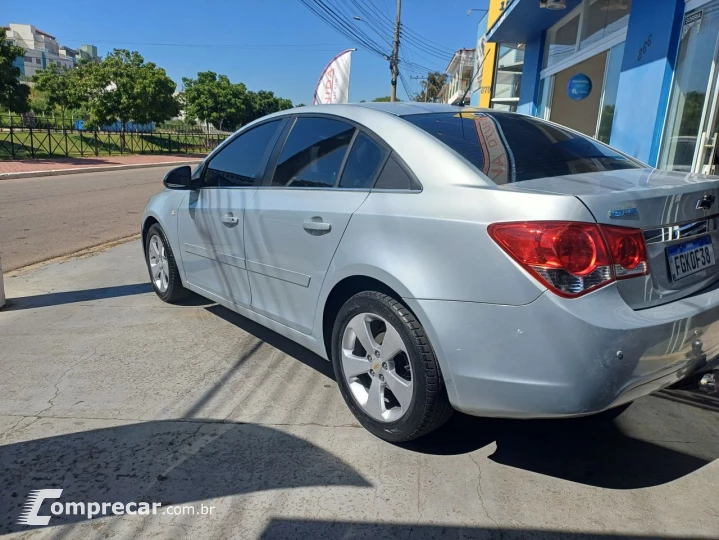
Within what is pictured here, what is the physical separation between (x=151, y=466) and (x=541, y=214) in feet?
6.87

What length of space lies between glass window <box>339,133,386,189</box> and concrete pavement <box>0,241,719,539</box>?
51.1 inches

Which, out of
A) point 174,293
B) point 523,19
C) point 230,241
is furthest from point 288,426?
point 523,19

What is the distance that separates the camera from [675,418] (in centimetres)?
315

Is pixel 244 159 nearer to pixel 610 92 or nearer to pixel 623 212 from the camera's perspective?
pixel 623 212

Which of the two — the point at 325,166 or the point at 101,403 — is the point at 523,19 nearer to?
the point at 325,166

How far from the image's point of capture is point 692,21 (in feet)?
20.3

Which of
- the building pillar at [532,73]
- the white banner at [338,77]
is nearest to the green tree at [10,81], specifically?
the white banner at [338,77]

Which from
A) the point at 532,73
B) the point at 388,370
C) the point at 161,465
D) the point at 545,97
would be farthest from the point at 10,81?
the point at 388,370

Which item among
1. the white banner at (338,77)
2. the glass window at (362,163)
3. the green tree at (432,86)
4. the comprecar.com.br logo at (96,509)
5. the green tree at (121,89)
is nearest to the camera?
the comprecar.com.br logo at (96,509)

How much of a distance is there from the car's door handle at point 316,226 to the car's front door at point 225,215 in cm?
74

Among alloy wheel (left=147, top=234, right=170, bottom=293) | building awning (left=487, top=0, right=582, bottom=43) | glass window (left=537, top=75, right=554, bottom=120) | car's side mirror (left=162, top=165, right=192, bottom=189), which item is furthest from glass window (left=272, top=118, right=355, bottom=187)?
glass window (left=537, top=75, right=554, bottom=120)

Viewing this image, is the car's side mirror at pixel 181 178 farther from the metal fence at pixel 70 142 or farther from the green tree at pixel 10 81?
the metal fence at pixel 70 142

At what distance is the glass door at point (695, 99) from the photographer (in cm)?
596

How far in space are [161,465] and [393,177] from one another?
1.77 m
